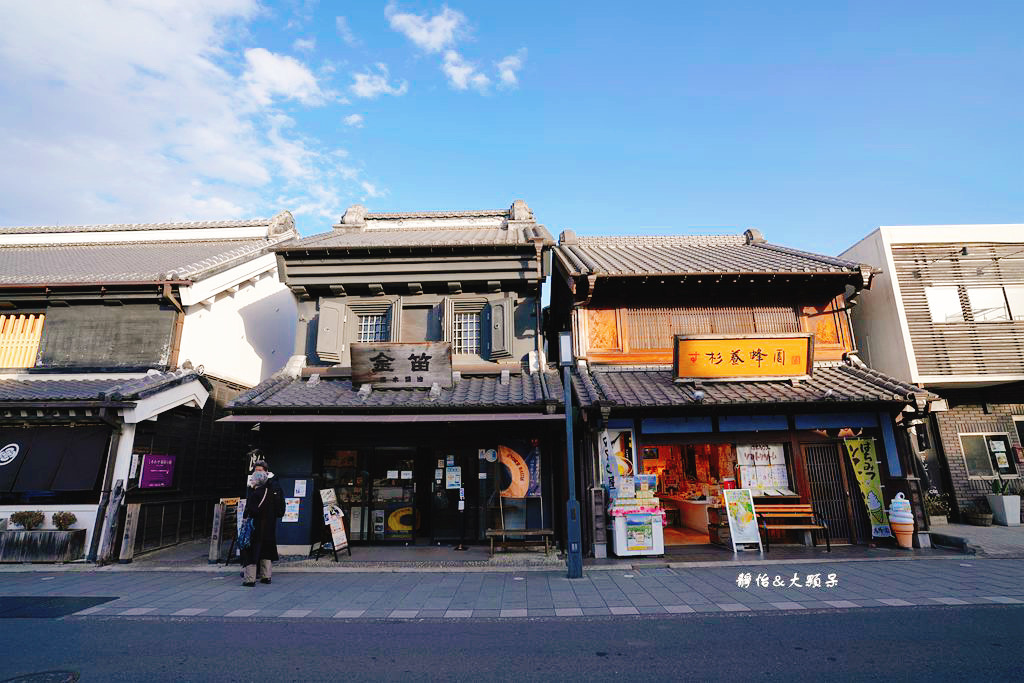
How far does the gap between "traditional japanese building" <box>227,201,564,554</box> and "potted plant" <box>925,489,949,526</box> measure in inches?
461

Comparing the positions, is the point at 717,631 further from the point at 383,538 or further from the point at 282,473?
the point at 282,473

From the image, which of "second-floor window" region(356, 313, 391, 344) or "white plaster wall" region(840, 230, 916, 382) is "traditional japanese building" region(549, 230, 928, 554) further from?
"second-floor window" region(356, 313, 391, 344)

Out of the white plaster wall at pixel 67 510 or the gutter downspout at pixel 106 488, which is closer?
the gutter downspout at pixel 106 488

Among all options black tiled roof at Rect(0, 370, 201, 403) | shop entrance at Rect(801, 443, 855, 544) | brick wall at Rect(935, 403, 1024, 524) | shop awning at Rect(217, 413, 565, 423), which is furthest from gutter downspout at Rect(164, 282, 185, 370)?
brick wall at Rect(935, 403, 1024, 524)

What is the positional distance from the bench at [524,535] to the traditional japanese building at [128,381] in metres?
8.87

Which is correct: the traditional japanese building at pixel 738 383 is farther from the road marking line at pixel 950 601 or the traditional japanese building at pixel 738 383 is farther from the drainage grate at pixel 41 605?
the drainage grate at pixel 41 605

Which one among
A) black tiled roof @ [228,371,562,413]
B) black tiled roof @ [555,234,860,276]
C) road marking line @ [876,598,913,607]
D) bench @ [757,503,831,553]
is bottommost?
road marking line @ [876,598,913,607]

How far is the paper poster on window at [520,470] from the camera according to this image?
11.8 m

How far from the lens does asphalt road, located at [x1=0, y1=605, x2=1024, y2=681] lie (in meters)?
4.87

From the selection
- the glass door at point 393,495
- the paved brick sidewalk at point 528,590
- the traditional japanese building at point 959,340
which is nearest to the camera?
the paved brick sidewalk at point 528,590

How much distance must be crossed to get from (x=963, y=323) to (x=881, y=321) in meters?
2.14

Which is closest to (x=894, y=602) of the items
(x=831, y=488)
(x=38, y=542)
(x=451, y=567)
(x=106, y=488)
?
(x=831, y=488)

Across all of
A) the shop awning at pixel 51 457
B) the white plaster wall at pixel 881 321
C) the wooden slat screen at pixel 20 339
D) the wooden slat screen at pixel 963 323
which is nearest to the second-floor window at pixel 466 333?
the shop awning at pixel 51 457

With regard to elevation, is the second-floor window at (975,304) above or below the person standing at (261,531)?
above
